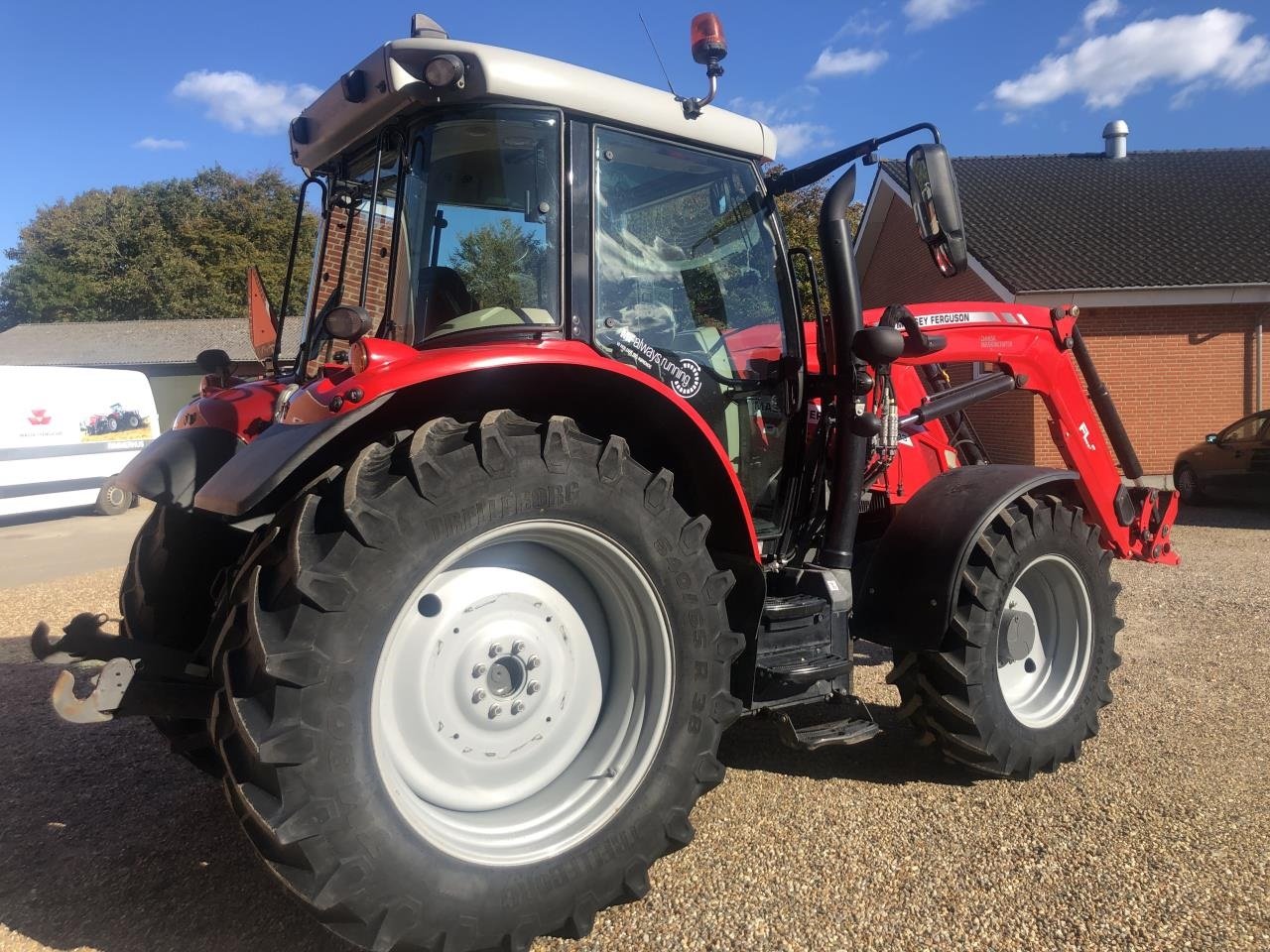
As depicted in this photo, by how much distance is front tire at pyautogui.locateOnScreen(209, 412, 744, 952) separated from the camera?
79.7 inches

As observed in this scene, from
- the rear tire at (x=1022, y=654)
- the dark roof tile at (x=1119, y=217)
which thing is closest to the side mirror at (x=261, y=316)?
the rear tire at (x=1022, y=654)

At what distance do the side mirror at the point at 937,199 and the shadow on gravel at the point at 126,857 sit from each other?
285 cm

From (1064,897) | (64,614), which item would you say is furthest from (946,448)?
(64,614)

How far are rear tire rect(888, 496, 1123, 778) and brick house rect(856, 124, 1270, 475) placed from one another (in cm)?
994

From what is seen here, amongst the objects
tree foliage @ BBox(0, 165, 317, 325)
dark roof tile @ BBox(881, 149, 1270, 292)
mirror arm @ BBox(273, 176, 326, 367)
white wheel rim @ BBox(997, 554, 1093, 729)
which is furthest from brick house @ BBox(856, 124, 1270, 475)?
tree foliage @ BBox(0, 165, 317, 325)

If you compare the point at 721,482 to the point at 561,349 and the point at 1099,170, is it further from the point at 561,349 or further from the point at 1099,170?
the point at 1099,170

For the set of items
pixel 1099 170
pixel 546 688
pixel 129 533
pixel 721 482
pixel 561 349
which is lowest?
pixel 129 533

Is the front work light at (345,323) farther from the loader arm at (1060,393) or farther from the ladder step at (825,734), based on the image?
the loader arm at (1060,393)

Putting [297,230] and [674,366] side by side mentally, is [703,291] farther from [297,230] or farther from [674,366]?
[297,230]

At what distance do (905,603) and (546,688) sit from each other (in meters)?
1.47

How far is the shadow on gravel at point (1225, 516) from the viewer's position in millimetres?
10664

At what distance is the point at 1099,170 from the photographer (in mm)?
19453

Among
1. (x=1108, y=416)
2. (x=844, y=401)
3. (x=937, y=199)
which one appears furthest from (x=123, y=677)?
(x=1108, y=416)

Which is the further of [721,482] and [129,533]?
[129,533]
